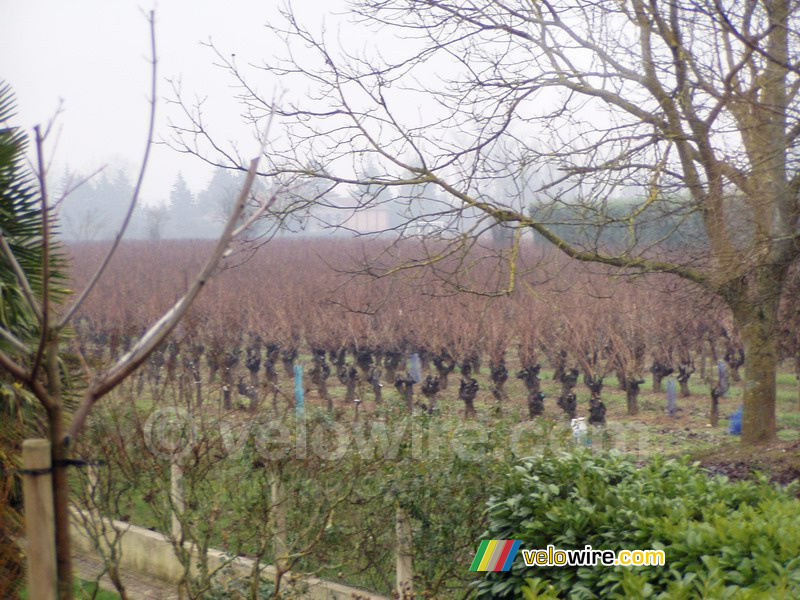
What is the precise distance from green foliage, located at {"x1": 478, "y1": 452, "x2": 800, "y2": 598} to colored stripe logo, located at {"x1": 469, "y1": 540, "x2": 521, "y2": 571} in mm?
Answer: 47

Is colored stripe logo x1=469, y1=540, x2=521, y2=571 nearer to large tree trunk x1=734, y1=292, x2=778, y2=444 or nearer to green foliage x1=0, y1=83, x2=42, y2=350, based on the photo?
green foliage x1=0, y1=83, x2=42, y2=350

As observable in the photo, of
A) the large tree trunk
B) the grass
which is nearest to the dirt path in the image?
the grass

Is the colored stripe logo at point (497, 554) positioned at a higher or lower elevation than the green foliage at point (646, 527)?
lower

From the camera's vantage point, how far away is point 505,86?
8008 millimetres

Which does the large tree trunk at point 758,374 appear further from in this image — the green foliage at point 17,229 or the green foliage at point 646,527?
the green foliage at point 17,229

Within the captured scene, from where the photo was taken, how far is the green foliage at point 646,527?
114 inches

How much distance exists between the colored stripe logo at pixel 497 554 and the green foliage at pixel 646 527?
5 centimetres

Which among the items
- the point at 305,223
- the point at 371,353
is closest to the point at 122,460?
the point at 305,223

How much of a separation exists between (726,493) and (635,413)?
9.43m

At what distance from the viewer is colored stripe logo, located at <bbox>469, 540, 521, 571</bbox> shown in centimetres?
404

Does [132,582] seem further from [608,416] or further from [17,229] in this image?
[608,416]

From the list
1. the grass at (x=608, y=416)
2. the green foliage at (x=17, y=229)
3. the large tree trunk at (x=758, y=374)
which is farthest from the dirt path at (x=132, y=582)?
the large tree trunk at (x=758, y=374)

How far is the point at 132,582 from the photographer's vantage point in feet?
22.4

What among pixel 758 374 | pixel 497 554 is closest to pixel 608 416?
pixel 758 374
